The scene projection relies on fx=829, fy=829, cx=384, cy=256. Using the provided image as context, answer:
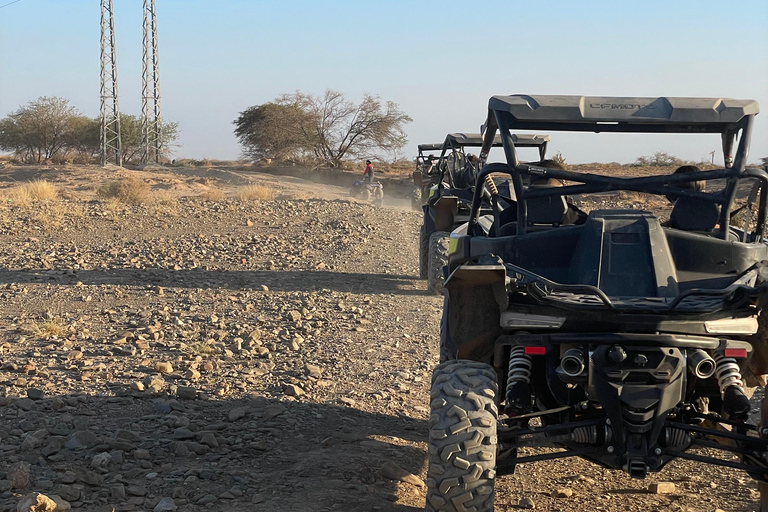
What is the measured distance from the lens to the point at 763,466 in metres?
3.25

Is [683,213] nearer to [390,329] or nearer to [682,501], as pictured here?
[682,501]

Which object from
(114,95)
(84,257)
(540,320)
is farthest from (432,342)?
(114,95)

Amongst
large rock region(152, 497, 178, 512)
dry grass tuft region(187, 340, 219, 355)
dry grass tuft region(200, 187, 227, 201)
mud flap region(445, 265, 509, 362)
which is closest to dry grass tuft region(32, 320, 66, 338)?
dry grass tuft region(187, 340, 219, 355)

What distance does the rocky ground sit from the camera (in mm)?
4004

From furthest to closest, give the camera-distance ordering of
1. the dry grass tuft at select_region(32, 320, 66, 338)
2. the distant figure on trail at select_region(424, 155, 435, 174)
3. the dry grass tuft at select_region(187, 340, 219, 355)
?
the distant figure on trail at select_region(424, 155, 435, 174)
the dry grass tuft at select_region(32, 320, 66, 338)
the dry grass tuft at select_region(187, 340, 219, 355)

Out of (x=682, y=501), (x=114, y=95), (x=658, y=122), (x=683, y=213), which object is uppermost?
(x=114, y=95)

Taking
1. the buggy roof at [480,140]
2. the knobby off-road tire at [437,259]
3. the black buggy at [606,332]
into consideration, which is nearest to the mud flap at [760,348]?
the black buggy at [606,332]

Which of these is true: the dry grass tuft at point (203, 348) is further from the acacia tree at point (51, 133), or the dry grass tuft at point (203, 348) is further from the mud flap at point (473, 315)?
the acacia tree at point (51, 133)

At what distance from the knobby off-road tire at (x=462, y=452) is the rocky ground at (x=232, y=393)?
0.71 meters

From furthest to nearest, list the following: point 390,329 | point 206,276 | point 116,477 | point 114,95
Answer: point 114,95
point 206,276
point 390,329
point 116,477

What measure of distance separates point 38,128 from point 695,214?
5285cm

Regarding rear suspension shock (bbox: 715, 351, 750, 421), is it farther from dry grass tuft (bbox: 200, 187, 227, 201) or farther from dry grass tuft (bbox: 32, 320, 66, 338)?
dry grass tuft (bbox: 200, 187, 227, 201)

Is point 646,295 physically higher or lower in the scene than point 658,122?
lower

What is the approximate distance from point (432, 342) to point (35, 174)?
97.1ft
